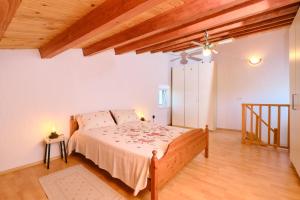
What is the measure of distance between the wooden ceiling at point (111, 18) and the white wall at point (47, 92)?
377 millimetres

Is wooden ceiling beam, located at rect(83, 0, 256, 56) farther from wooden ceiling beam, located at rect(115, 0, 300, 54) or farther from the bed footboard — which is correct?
the bed footboard

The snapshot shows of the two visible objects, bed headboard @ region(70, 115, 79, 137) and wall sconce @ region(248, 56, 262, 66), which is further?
wall sconce @ region(248, 56, 262, 66)

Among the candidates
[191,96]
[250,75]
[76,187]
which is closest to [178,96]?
[191,96]

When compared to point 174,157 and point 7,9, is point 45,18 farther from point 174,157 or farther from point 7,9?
point 174,157

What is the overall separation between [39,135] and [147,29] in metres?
2.71

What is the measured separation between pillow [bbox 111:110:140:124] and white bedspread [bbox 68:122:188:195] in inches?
17.2

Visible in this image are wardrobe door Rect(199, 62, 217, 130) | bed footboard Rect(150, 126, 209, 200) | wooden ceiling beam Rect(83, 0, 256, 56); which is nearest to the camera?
wooden ceiling beam Rect(83, 0, 256, 56)

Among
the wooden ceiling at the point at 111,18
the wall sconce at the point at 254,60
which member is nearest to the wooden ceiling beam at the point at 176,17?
the wooden ceiling at the point at 111,18

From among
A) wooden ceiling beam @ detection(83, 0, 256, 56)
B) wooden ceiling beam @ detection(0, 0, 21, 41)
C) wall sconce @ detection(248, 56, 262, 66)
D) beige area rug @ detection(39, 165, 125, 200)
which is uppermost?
wall sconce @ detection(248, 56, 262, 66)

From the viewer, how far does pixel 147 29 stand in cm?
246

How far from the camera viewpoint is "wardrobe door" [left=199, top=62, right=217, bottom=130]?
18.2ft

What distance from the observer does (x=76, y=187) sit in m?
2.36

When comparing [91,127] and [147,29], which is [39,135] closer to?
[91,127]

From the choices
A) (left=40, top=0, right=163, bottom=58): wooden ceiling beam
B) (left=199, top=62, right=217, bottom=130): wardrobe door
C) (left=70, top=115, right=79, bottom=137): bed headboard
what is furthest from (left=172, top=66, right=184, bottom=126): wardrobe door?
(left=40, top=0, right=163, bottom=58): wooden ceiling beam
